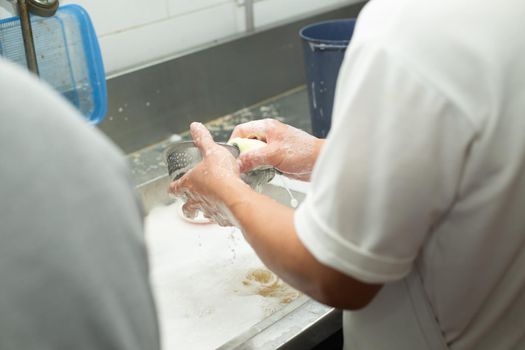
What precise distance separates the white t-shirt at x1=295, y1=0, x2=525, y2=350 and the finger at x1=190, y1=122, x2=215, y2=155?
0.33 m

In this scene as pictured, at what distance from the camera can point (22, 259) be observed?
40cm

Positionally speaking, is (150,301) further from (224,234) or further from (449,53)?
(224,234)

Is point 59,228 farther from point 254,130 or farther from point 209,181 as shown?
point 254,130

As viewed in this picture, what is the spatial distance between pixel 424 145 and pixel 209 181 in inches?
15.0

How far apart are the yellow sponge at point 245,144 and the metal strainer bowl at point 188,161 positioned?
0.01 metres

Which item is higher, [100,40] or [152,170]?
[100,40]

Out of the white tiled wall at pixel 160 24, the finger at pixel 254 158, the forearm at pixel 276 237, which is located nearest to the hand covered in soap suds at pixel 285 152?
the finger at pixel 254 158

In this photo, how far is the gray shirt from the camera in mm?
396

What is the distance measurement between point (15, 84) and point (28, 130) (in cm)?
3

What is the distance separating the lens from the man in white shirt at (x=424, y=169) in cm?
56

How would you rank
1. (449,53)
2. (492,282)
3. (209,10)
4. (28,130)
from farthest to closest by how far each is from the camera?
(209,10), (492,282), (449,53), (28,130)

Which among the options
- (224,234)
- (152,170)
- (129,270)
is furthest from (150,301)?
(152,170)

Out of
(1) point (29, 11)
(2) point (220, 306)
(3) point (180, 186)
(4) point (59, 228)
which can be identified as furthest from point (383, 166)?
(1) point (29, 11)

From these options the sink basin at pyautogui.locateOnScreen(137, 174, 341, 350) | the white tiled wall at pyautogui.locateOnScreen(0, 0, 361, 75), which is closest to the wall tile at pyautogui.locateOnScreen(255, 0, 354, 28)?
the white tiled wall at pyautogui.locateOnScreen(0, 0, 361, 75)
